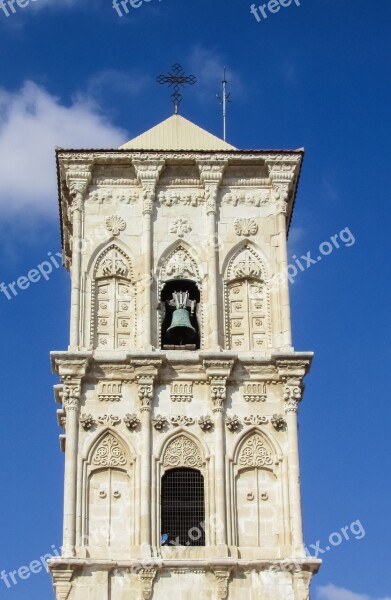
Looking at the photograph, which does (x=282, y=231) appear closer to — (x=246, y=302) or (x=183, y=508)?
(x=246, y=302)

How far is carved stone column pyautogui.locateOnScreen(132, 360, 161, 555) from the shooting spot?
30.5 m

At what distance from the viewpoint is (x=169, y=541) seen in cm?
3092

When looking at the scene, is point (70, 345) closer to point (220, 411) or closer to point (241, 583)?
point (220, 411)

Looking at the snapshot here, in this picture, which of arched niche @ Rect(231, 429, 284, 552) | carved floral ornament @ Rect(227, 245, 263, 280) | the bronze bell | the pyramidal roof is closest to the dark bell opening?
the bronze bell

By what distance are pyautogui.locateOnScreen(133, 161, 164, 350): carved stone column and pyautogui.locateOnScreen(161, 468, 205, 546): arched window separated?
125 inches

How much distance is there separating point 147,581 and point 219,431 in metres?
3.67

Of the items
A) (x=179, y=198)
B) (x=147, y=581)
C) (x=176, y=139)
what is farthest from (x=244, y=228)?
(x=147, y=581)

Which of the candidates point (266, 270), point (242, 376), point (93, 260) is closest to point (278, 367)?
point (242, 376)

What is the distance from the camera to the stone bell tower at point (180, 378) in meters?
30.3

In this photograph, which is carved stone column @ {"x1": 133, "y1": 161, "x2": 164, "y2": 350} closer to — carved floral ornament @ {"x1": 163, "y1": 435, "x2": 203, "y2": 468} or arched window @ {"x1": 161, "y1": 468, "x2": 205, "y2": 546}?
carved floral ornament @ {"x1": 163, "y1": 435, "x2": 203, "y2": 468}

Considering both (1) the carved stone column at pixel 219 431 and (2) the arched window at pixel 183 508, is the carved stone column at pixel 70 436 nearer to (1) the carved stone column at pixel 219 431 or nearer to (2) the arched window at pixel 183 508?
A: (2) the arched window at pixel 183 508

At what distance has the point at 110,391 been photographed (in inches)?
1268

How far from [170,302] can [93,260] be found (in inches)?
79.0

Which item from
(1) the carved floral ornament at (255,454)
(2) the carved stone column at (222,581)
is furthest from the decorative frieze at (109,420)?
(2) the carved stone column at (222,581)
